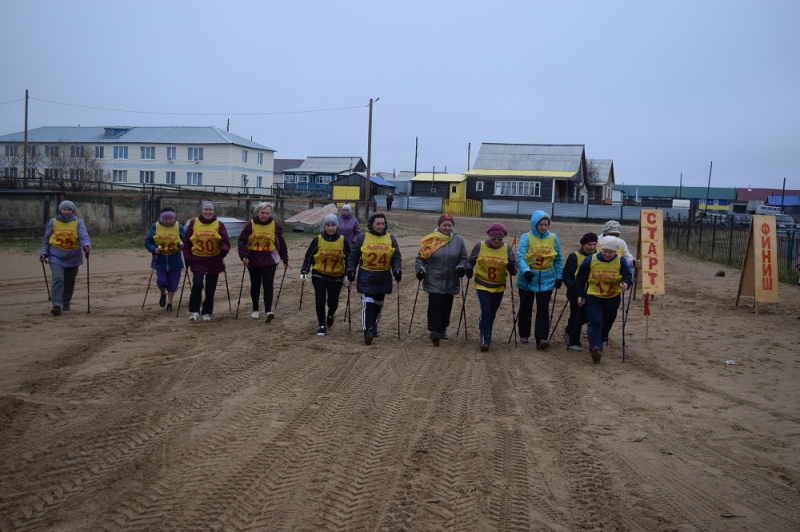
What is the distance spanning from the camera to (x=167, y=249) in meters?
12.5

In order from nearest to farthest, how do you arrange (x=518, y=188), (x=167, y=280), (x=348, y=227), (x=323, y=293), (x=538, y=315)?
1. (x=538, y=315)
2. (x=323, y=293)
3. (x=167, y=280)
4. (x=348, y=227)
5. (x=518, y=188)

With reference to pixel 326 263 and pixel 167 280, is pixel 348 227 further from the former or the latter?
pixel 167 280

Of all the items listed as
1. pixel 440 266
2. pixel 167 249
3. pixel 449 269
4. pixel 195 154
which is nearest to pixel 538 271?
pixel 449 269

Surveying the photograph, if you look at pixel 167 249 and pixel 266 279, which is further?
pixel 167 249

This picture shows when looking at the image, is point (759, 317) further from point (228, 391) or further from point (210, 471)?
point (210, 471)

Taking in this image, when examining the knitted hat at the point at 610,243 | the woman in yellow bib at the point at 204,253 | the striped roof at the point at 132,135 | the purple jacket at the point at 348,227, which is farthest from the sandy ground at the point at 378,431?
the striped roof at the point at 132,135

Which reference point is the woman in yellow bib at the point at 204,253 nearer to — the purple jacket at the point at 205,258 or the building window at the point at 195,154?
the purple jacket at the point at 205,258

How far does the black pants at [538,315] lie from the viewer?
10.5 m

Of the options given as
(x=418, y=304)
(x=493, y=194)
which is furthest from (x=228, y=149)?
(x=418, y=304)

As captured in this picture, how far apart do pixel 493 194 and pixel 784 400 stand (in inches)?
2149

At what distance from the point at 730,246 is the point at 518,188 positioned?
37.0 metres

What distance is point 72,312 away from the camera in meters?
12.3

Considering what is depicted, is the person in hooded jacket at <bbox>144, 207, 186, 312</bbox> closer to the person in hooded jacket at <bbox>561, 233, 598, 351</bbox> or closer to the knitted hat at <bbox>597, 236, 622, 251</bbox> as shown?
the person in hooded jacket at <bbox>561, 233, 598, 351</bbox>

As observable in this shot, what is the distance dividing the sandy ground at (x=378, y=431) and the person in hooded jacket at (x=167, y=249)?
3.86ft
